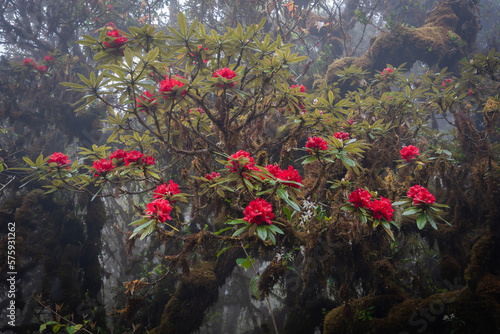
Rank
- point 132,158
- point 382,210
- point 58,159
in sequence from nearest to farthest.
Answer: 1. point 382,210
2. point 132,158
3. point 58,159

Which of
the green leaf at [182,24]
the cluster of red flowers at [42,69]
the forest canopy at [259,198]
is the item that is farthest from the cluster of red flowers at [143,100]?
the cluster of red flowers at [42,69]

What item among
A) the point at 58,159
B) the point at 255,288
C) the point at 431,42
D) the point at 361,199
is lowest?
the point at 255,288

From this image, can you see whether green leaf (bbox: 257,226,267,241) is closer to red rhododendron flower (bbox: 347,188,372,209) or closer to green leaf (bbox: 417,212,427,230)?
red rhododendron flower (bbox: 347,188,372,209)

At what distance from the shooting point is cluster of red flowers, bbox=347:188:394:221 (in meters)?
1.99

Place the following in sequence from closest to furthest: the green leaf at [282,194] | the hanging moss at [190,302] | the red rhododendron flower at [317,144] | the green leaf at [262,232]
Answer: the green leaf at [262,232]
the green leaf at [282,194]
the red rhododendron flower at [317,144]
the hanging moss at [190,302]

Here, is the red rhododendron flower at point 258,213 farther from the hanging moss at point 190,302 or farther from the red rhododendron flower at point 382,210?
the hanging moss at point 190,302

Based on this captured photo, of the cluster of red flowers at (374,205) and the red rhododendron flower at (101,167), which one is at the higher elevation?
the red rhododendron flower at (101,167)

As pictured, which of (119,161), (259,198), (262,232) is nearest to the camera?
(262,232)

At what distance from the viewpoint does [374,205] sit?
2025 millimetres

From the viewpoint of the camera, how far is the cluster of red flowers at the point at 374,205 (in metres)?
1.99

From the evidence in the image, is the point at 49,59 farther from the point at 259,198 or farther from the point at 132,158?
the point at 259,198

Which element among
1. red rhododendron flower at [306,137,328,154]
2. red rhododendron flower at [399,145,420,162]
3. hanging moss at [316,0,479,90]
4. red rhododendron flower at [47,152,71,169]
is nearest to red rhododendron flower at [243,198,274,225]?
red rhododendron flower at [306,137,328,154]

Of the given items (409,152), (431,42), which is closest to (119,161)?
(409,152)

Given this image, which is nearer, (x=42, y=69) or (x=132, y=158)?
(x=132, y=158)
